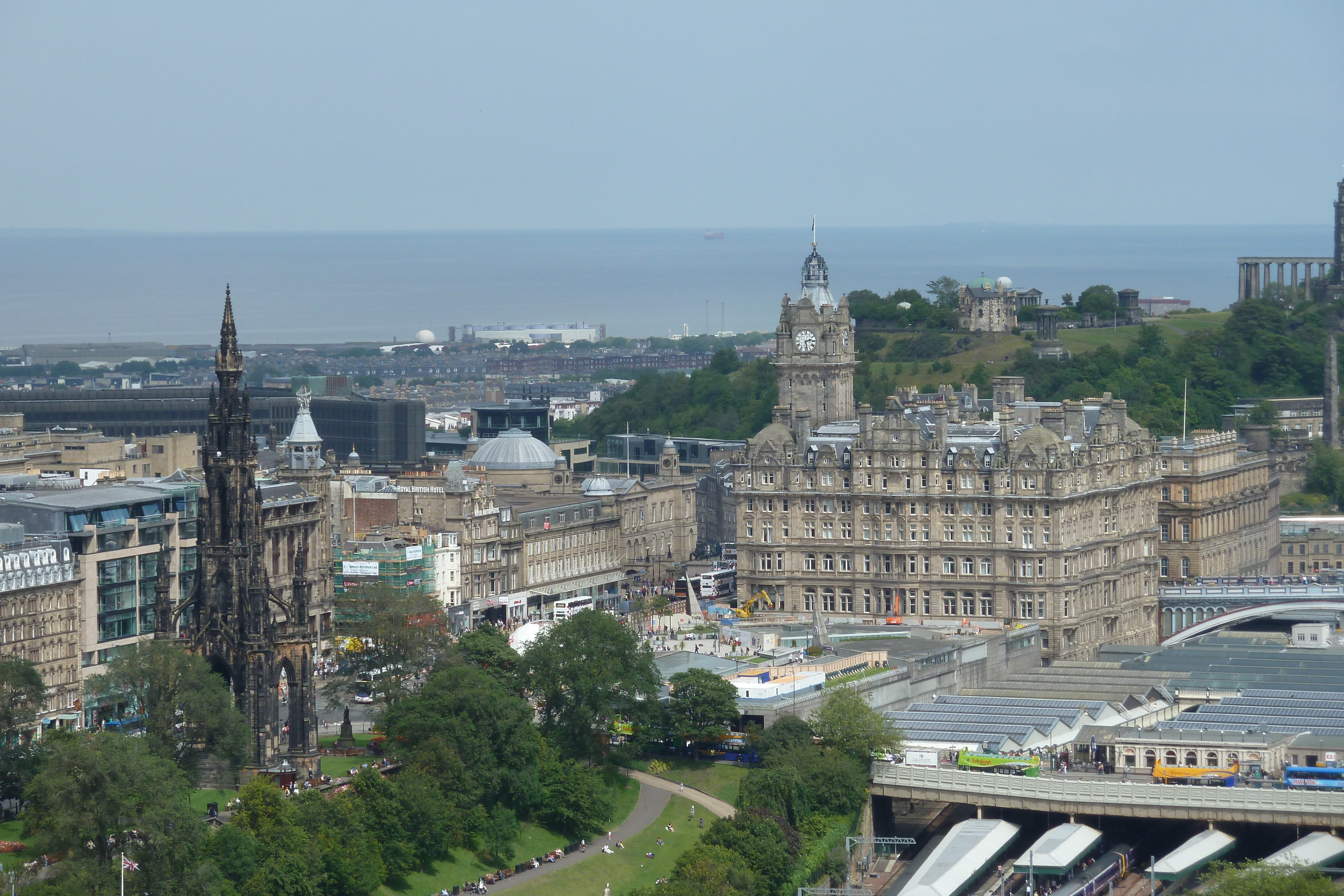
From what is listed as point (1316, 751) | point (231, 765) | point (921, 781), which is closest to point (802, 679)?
point (921, 781)

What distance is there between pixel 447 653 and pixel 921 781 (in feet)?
72.6

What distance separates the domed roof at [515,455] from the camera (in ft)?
619

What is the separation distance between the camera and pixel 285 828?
328ft

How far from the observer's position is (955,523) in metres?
159

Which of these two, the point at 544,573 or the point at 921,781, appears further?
the point at 544,573

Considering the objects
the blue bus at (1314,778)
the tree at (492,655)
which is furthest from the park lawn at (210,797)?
the blue bus at (1314,778)

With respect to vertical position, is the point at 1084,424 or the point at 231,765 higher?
the point at 1084,424

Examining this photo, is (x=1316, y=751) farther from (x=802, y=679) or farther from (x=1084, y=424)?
(x=1084, y=424)

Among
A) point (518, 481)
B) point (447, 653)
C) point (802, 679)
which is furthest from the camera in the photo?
point (518, 481)

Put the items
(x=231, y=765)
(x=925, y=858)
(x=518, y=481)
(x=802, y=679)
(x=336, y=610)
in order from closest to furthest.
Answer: (x=231, y=765)
(x=925, y=858)
(x=802, y=679)
(x=336, y=610)
(x=518, y=481)

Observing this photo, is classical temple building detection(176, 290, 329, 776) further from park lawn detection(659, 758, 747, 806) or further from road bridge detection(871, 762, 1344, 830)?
road bridge detection(871, 762, 1344, 830)

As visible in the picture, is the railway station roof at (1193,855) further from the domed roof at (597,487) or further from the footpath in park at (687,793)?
the domed roof at (597,487)

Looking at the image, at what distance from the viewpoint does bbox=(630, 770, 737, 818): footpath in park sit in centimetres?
12269

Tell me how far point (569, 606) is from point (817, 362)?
74.8 feet
